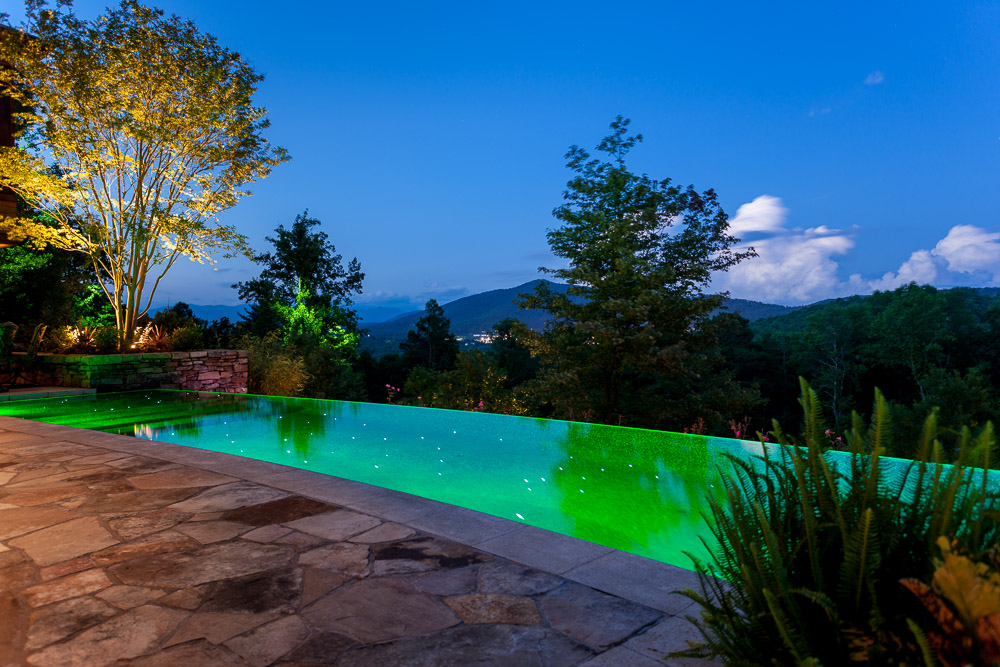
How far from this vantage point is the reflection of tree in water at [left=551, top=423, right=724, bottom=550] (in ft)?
11.9

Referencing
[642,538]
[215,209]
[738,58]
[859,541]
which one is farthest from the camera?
[738,58]

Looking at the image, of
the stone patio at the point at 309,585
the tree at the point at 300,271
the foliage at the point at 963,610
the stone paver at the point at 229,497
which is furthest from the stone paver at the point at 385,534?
the tree at the point at 300,271

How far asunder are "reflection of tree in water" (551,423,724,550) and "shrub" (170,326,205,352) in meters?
8.84

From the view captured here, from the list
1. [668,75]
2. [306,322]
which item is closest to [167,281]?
[306,322]

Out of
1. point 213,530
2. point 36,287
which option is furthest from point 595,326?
point 36,287

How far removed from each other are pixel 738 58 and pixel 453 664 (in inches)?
1250

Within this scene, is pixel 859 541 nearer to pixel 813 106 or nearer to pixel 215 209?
A: pixel 215 209

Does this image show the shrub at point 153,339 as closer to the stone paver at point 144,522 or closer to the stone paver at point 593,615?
the stone paver at point 144,522

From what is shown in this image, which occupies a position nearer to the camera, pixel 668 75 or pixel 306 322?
pixel 306 322

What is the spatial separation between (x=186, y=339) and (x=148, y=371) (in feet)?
3.78

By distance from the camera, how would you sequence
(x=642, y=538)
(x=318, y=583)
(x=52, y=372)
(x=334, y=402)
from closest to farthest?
(x=318, y=583)
(x=642, y=538)
(x=334, y=402)
(x=52, y=372)

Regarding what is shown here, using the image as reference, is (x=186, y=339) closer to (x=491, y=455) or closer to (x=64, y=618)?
(x=491, y=455)

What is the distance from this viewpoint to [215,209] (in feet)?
39.1

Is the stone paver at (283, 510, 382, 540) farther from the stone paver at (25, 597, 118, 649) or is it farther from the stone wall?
the stone wall
